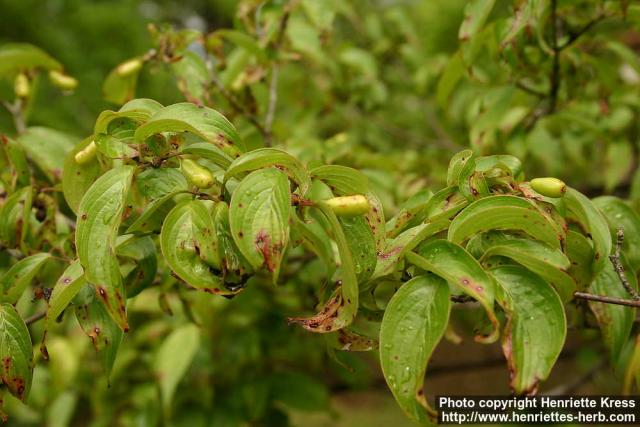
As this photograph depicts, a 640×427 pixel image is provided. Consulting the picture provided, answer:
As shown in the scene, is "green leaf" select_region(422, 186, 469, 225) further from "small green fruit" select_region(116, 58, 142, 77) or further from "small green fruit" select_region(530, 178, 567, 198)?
"small green fruit" select_region(116, 58, 142, 77)

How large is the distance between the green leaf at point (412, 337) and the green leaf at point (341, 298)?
0.04 m

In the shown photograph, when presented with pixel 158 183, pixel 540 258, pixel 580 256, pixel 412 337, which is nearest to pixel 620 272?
pixel 580 256

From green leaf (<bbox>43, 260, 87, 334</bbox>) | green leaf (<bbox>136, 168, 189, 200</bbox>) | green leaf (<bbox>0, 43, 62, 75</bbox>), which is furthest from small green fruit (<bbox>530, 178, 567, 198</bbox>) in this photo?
green leaf (<bbox>0, 43, 62, 75</bbox>)

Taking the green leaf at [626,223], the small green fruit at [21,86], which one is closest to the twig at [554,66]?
the green leaf at [626,223]

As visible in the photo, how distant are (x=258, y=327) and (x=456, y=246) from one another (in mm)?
1105

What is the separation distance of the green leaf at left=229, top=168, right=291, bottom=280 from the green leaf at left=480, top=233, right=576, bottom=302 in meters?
0.20

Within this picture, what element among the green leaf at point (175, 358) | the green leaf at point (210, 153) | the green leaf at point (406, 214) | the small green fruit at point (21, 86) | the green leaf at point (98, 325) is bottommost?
the green leaf at point (175, 358)

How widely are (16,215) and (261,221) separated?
46 centimetres

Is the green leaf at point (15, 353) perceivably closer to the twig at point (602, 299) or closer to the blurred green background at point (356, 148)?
the blurred green background at point (356, 148)

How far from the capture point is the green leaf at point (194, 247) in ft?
1.79

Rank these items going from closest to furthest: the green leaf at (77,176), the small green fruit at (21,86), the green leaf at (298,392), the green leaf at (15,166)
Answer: the green leaf at (77,176), the green leaf at (15,166), the small green fruit at (21,86), the green leaf at (298,392)

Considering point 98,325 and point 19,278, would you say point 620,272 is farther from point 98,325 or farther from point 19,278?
point 19,278

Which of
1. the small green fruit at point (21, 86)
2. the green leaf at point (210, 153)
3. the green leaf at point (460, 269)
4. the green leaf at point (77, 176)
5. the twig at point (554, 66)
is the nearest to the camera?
the green leaf at point (460, 269)

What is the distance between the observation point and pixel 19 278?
692 mm
